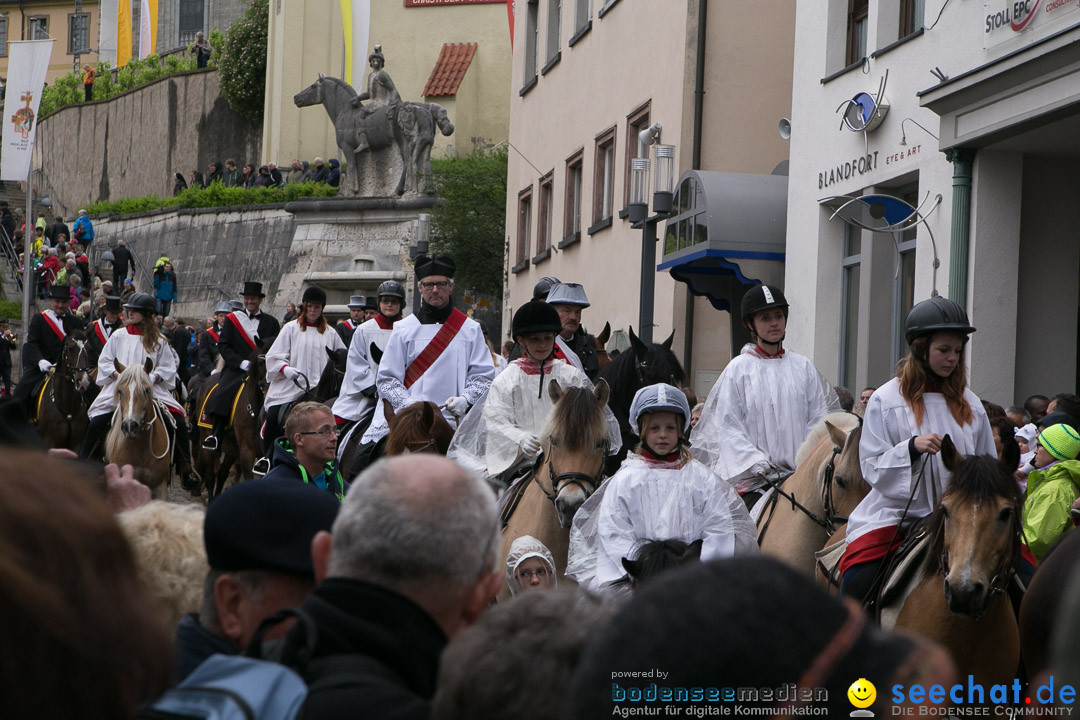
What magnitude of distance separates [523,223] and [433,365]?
74.1ft

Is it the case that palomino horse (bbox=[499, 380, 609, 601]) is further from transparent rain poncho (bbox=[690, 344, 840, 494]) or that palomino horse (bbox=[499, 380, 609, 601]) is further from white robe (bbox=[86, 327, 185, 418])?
white robe (bbox=[86, 327, 185, 418])

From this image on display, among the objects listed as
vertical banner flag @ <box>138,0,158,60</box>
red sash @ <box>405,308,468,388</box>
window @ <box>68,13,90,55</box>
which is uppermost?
window @ <box>68,13,90,55</box>

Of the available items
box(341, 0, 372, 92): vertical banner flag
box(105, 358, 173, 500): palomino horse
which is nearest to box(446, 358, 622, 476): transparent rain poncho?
box(105, 358, 173, 500): palomino horse

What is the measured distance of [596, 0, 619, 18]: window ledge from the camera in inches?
1022

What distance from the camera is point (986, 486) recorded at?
237 inches

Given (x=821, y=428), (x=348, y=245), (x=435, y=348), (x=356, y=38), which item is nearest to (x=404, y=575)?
(x=821, y=428)

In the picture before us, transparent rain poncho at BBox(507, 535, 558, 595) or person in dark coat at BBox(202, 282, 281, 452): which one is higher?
person in dark coat at BBox(202, 282, 281, 452)

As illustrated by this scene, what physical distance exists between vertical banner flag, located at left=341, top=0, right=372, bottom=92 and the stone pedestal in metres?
3.57

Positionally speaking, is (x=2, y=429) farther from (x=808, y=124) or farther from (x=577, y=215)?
(x=577, y=215)

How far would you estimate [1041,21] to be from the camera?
12828 millimetres

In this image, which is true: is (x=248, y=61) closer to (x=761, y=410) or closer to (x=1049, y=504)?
(x=761, y=410)

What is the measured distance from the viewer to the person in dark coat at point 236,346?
17.9m

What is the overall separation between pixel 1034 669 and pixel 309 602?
478cm

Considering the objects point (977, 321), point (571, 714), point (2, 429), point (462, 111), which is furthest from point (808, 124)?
point (462, 111)
